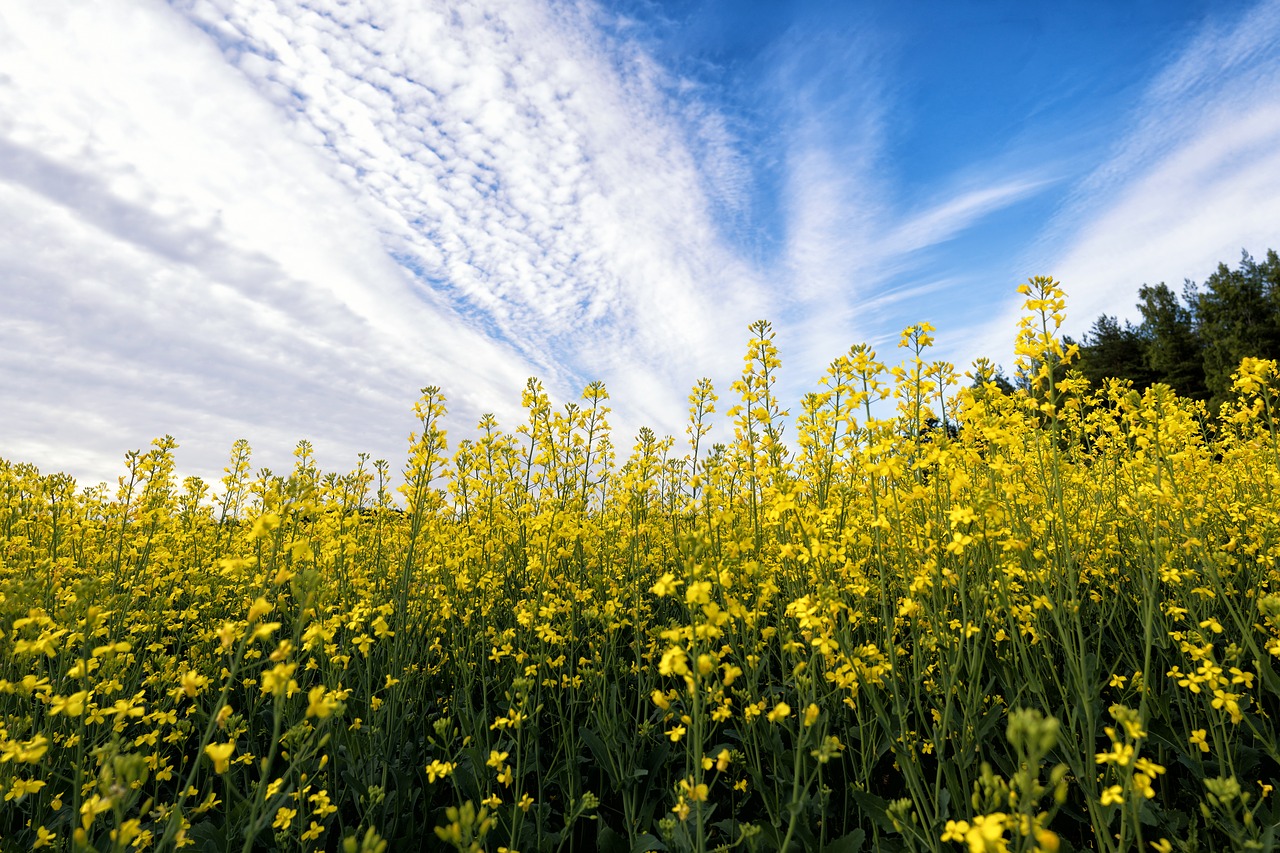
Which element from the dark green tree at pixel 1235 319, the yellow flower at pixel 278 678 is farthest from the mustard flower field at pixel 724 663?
the dark green tree at pixel 1235 319

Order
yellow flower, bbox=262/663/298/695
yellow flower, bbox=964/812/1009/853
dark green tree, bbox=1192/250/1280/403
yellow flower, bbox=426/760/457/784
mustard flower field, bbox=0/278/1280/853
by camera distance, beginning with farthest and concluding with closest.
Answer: dark green tree, bbox=1192/250/1280/403, yellow flower, bbox=426/760/457/784, mustard flower field, bbox=0/278/1280/853, yellow flower, bbox=262/663/298/695, yellow flower, bbox=964/812/1009/853

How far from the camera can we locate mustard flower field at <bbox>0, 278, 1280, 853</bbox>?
7.48ft

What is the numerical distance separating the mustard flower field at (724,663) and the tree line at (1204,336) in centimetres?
3704

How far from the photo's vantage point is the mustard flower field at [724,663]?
7.48ft

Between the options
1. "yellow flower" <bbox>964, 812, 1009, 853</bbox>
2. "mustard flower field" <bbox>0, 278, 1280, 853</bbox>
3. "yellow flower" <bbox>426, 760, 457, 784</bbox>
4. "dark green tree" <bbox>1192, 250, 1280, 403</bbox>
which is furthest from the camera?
"dark green tree" <bbox>1192, 250, 1280, 403</bbox>

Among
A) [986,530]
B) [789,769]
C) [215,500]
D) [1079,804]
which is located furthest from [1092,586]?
[215,500]

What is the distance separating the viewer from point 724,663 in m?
3.69

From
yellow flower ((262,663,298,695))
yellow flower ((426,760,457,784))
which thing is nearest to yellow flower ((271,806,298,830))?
yellow flower ((426,760,457,784))

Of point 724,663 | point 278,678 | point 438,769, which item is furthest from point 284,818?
point 724,663

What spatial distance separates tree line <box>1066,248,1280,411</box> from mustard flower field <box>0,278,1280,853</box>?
37.0 meters

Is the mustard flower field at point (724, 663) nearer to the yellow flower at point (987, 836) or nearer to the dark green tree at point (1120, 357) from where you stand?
the yellow flower at point (987, 836)

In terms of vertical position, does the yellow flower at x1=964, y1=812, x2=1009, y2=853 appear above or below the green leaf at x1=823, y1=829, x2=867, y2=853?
above

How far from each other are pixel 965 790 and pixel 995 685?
155 cm

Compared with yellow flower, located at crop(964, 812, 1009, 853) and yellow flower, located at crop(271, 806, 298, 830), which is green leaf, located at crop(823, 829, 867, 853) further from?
yellow flower, located at crop(271, 806, 298, 830)
